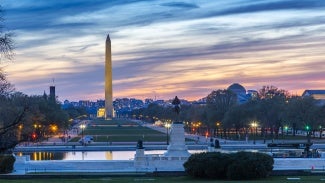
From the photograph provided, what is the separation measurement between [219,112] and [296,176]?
62.2 meters

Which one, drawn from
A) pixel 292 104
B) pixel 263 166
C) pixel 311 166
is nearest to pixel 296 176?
pixel 263 166

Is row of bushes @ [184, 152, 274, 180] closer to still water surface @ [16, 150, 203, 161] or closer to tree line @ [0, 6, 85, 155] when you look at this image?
tree line @ [0, 6, 85, 155]

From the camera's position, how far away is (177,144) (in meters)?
39.7

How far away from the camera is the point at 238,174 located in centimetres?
2777

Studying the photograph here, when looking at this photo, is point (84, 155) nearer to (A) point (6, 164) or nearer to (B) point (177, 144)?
(B) point (177, 144)

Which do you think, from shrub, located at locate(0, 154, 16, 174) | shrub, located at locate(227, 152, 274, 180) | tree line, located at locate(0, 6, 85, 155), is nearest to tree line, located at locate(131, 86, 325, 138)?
tree line, located at locate(0, 6, 85, 155)

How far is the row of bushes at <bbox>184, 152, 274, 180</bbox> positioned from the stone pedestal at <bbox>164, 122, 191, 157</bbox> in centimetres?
979

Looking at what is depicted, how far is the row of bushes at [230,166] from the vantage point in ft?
91.1

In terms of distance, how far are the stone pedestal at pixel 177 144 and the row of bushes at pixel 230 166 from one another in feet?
32.1

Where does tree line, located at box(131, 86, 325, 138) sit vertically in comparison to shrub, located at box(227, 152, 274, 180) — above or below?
above

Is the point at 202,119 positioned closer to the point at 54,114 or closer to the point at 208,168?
the point at 54,114

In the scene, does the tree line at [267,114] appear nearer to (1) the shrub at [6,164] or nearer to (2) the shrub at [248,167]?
(1) the shrub at [6,164]

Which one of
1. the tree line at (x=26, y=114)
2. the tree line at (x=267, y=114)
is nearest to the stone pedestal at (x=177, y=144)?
the tree line at (x=26, y=114)

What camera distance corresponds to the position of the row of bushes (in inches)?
1094
